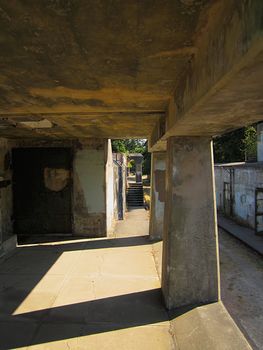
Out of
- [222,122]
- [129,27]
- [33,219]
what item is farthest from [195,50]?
[33,219]

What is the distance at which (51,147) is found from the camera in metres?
9.02

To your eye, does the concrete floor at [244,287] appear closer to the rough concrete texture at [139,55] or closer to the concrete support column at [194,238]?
the concrete support column at [194,238]

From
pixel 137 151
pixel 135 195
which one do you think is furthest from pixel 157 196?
pixel 137 151

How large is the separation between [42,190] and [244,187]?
9.01m

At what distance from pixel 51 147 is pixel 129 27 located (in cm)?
748

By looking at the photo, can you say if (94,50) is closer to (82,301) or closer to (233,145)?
(82,301)

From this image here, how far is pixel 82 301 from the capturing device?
184 inches

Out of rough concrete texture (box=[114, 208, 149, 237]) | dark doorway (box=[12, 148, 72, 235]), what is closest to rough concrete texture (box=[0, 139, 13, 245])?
dark doorway (box=[12, 148, 72, 235])

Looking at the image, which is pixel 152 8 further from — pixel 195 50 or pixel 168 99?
pixel 168 99

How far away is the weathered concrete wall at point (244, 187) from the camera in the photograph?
39.4ft

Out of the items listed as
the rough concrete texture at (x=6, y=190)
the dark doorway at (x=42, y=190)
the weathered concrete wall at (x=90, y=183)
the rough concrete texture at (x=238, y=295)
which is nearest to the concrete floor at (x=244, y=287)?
the rough concrete texture at (x=238, y=295)

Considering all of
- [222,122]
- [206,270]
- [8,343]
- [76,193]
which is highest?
[222,122]

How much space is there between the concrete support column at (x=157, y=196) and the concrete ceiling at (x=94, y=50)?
473 cm

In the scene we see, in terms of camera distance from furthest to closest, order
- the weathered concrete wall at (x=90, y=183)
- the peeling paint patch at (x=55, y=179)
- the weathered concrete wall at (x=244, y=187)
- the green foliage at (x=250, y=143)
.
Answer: the green foliage at (x=250, y=143) → the weathered concrete wall at (x=244, y=187) → the peeling paint patch at (x=55, y=179) → the weathered concrete wall at (x=90, y=183)
